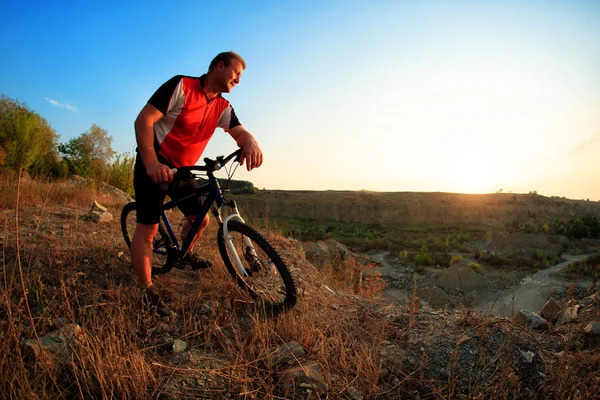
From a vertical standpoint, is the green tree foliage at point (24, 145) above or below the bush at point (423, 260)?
above

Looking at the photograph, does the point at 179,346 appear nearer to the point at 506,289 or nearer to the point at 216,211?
the point at 216,211

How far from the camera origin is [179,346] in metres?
2.59

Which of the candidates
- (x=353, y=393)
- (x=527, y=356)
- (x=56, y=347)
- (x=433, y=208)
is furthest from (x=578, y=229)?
(x=56, y=347)

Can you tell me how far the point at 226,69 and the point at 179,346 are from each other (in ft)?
7.51

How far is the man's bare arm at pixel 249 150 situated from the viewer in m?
2.97

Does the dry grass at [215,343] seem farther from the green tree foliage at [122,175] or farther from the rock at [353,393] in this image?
the green tree foliage at [122,175]

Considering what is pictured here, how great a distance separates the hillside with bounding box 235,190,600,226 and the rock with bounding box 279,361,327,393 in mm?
39576

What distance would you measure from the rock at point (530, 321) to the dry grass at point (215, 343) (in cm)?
68

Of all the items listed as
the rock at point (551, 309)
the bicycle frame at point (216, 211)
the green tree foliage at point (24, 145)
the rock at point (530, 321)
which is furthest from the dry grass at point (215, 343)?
the green tree foliage at point (24, 145)

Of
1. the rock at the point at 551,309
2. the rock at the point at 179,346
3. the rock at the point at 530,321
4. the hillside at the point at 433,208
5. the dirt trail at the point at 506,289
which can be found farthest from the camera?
the hillside at the point at 433,208

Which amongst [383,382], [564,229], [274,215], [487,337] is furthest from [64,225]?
[274,215]

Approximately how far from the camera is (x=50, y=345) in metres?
2.28

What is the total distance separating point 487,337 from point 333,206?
43742mm

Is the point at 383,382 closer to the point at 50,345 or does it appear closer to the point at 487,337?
the point at 487,337
